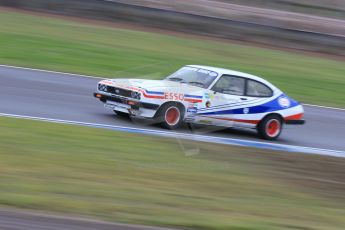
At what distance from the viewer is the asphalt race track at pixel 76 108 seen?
12.9 metres

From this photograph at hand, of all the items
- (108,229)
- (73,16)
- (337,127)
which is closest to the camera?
(108,229)

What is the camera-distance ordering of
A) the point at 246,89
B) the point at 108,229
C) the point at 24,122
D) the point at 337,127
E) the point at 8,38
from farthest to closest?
the point at 8,38
the point at 337,127
the point at 246,89
the point at 24,122
the point at 108,229

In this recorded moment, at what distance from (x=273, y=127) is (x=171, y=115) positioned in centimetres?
239

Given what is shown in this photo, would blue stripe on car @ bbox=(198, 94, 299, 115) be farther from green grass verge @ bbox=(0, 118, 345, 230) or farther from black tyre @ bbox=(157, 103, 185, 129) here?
green grass verge @ bbox=(0, 118, 345, 230)

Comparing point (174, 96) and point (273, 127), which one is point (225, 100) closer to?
point (174, 96)

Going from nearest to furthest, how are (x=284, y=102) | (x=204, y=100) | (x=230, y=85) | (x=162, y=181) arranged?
(x=162, y=181), (x=204, y=100), (x=230, y=85), (x=284, y=102)

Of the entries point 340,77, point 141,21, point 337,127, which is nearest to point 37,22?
point 141,21

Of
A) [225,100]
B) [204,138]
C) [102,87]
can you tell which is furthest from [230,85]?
[102,87]

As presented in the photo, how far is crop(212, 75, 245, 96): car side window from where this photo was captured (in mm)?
13078

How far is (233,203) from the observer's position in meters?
7.95

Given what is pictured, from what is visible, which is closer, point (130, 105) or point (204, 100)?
point (130, 105)

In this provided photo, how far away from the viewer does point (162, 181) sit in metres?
8.56

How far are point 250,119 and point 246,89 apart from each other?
60 centimetres

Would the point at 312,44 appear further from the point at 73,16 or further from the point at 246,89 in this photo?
the point at 246,89
